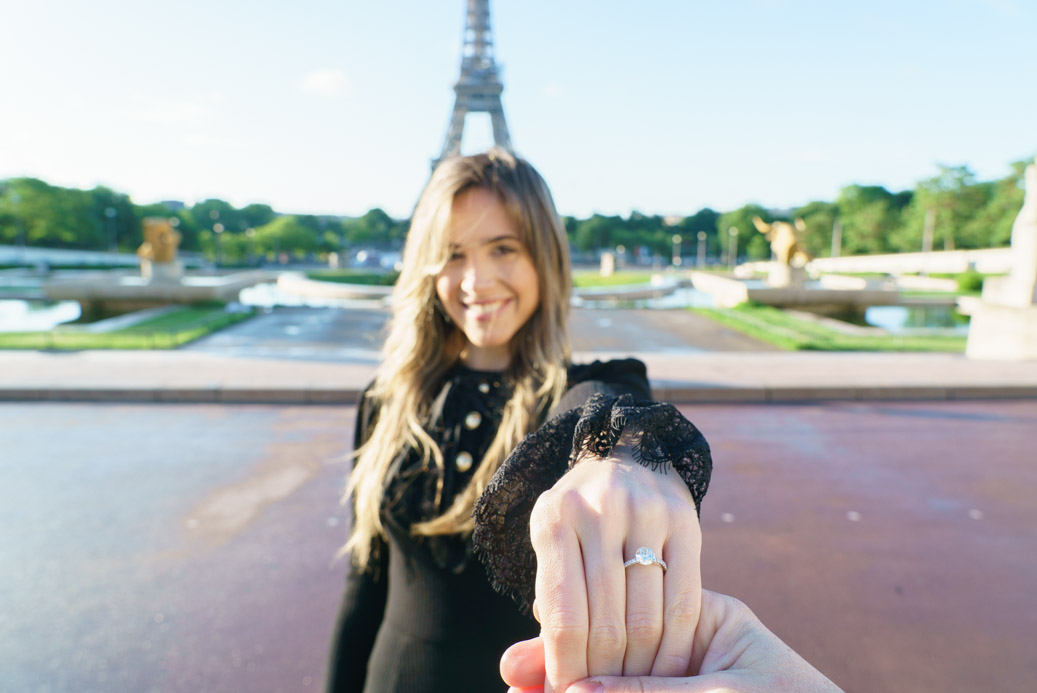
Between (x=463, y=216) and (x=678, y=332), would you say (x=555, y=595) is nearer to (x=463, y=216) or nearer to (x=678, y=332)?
(x=463, y=216)

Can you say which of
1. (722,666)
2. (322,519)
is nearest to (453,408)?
(722,666)

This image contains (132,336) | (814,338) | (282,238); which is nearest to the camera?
(132,336)

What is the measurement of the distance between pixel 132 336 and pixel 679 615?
13.3 m

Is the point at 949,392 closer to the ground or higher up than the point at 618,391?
closer to the ground

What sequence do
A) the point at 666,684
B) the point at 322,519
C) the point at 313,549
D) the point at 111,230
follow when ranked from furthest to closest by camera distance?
the point at 111,230 < the point at 322,519 < the point at 313,549 < the point at 666,684

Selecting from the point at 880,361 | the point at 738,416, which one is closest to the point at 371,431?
the point at 738,416

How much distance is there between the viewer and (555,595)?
723 millimetres

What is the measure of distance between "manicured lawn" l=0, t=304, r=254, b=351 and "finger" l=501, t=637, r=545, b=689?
11781mm

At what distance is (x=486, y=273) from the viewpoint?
1716 millimetres

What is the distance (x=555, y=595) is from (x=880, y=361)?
1088 centimetres

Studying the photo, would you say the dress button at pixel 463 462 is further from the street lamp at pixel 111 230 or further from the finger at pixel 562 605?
the street lamp at pixel 111 230

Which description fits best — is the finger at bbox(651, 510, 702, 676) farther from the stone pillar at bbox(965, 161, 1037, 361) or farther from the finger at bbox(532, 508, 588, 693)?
the stone pillar at bbox(965, 161, 1037, 361)

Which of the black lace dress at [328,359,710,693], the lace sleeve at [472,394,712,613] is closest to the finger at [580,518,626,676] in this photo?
the lace sleeve at [472,394,712,613]

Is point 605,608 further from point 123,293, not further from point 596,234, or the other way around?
point 596,234
